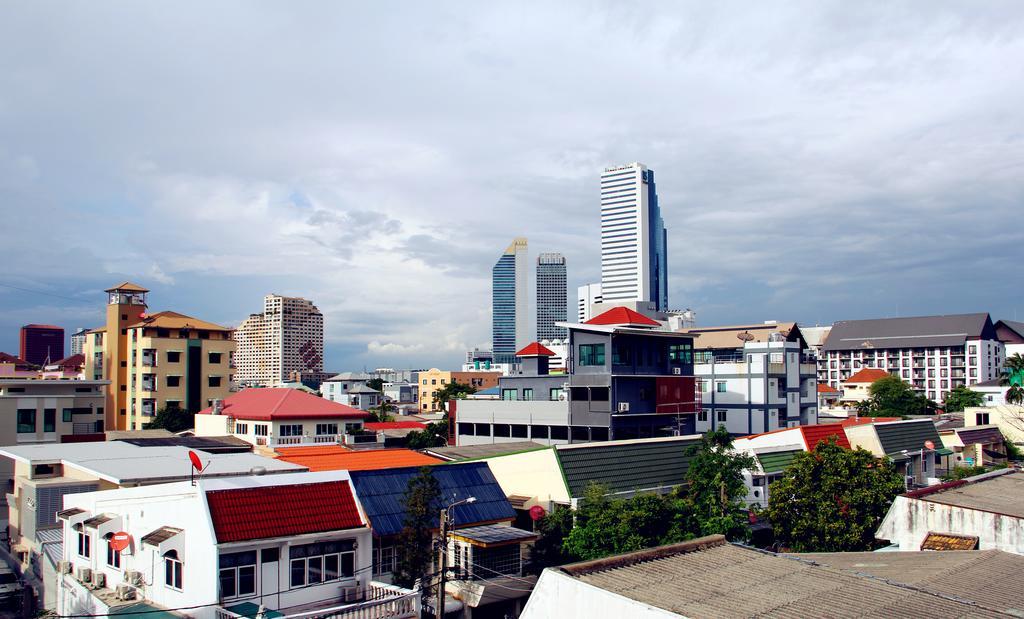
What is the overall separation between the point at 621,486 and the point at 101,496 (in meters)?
19.1

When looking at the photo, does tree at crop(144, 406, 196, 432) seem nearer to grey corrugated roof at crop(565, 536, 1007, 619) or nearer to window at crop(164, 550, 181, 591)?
window at crop(164, 550, 181, 591)

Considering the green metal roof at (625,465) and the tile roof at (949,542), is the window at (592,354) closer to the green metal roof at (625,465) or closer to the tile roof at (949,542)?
the green metal roof at (625,465)

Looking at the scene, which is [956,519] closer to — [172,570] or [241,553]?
[241,553]

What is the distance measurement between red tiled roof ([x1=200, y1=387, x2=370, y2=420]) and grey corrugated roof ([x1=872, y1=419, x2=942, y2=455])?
3520 centimetres

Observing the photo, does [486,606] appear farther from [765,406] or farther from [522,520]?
[765,406]

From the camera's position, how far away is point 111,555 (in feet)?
75.7

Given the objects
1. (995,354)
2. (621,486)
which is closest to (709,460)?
(621,486)

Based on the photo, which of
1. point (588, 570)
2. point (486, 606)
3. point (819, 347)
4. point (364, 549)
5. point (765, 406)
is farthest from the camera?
point (819, 347)

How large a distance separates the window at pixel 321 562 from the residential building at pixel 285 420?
34.7 m

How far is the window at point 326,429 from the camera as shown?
187 feet

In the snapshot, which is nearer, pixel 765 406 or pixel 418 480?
pixel 418 480

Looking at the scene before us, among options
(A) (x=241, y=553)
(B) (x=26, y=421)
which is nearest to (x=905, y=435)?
(A) (x=241, y=553)

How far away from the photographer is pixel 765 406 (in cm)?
6544

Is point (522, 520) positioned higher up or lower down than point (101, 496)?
lower down
